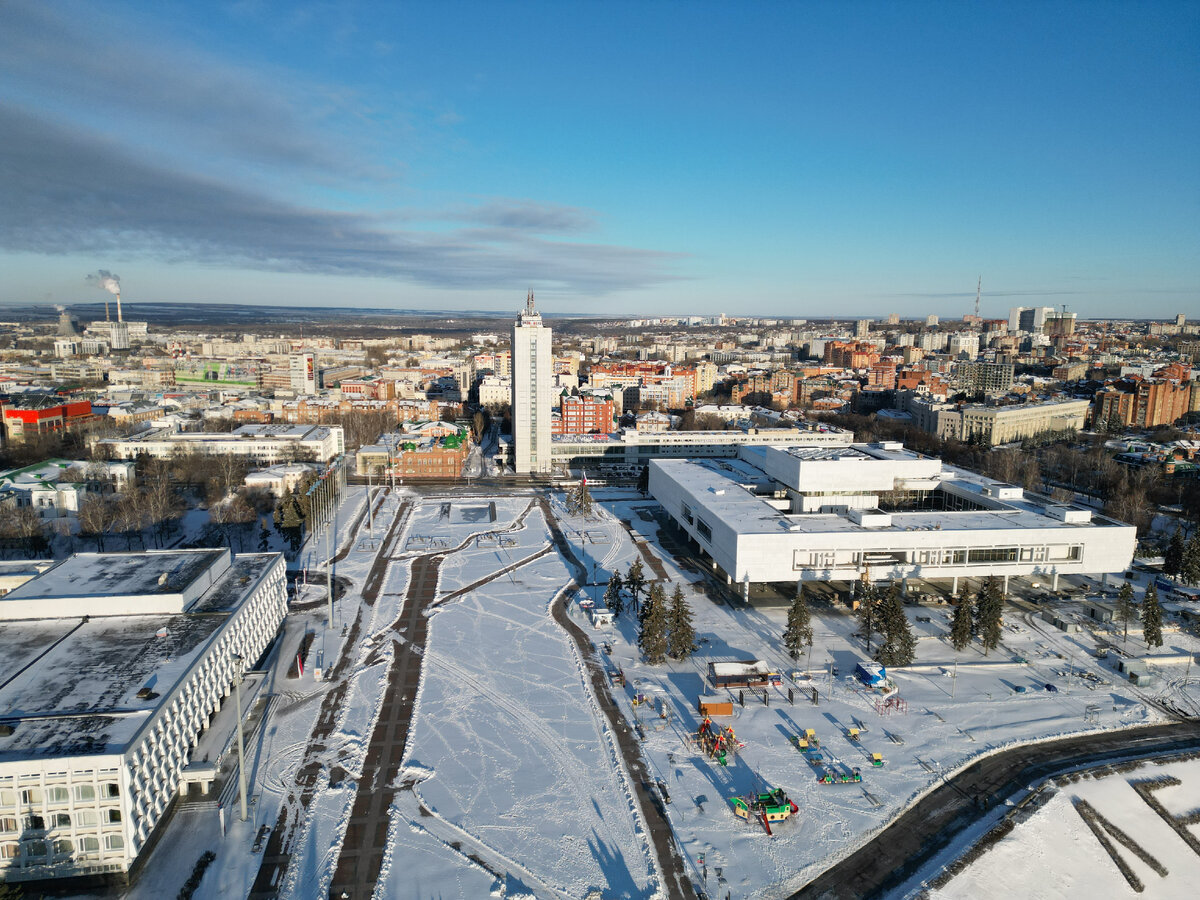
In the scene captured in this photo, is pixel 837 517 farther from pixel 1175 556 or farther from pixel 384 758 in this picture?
pixel 384 758

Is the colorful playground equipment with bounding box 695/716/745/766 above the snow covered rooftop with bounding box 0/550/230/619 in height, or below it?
below

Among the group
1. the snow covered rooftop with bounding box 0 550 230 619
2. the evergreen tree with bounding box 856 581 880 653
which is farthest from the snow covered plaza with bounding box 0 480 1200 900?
the evergreen tree with bounding box 856 581 880 653

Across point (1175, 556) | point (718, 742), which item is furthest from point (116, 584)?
point (1175, 556)

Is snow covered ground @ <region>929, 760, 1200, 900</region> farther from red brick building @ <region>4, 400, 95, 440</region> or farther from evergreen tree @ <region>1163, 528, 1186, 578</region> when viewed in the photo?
red brick building @ <region>4, 400, 95, 440</region>

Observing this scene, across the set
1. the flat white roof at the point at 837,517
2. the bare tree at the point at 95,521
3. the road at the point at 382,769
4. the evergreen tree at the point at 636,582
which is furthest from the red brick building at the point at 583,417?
the road at the point at 382,769

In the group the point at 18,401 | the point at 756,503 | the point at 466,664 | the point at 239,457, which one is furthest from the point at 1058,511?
the point at 18,401

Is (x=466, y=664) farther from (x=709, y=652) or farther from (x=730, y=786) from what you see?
(x=730, y=786)

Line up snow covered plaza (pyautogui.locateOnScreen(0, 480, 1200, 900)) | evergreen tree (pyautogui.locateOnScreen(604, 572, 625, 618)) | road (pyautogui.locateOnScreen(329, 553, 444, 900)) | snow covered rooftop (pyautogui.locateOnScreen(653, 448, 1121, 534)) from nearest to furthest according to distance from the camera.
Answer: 1. road (pyautogui.locateOnScreen(329, 553, 444, 900))
2. snow covered plaza (pyautogui.locateOnScreen(0, 480, 1200, 900))
3. evergreen tree (pyautogui.locateOnScreen(604, 572, 625, 618))
4. snow covered rooftop (pyautogui.locateOnScreen(653, 448, 1121, 534))
